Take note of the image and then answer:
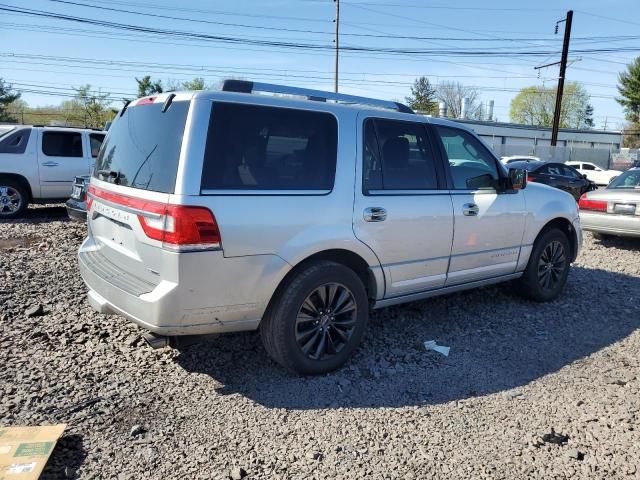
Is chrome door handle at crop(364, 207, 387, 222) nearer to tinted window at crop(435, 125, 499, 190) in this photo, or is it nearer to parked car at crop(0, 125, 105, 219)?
tinted window at crop(435, 125, 499, 190)

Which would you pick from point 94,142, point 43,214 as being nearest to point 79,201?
point 94,142

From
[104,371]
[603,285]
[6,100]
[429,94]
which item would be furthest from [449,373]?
[429,94]

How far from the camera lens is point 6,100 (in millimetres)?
49906

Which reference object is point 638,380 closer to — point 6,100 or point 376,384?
point 376,384

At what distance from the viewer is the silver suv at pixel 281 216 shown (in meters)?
3.13

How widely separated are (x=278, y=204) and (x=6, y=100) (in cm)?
5670

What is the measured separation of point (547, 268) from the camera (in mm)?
5566

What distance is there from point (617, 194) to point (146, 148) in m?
7.87

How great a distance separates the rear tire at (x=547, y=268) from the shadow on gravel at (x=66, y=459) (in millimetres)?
4357

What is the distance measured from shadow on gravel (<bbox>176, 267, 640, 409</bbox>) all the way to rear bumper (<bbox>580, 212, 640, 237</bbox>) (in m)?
2.72

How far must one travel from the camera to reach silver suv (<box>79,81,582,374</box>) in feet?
10.3

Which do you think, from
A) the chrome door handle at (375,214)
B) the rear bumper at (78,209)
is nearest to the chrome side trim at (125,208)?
the chrome door handle at (375,214)

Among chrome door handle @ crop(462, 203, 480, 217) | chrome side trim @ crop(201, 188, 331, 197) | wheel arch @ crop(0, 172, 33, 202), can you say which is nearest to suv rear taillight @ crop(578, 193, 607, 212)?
chrome door handle @ crop(462, 203, 480, 217)

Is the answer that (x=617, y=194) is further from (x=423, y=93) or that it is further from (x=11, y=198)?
(x=423, y=93)
